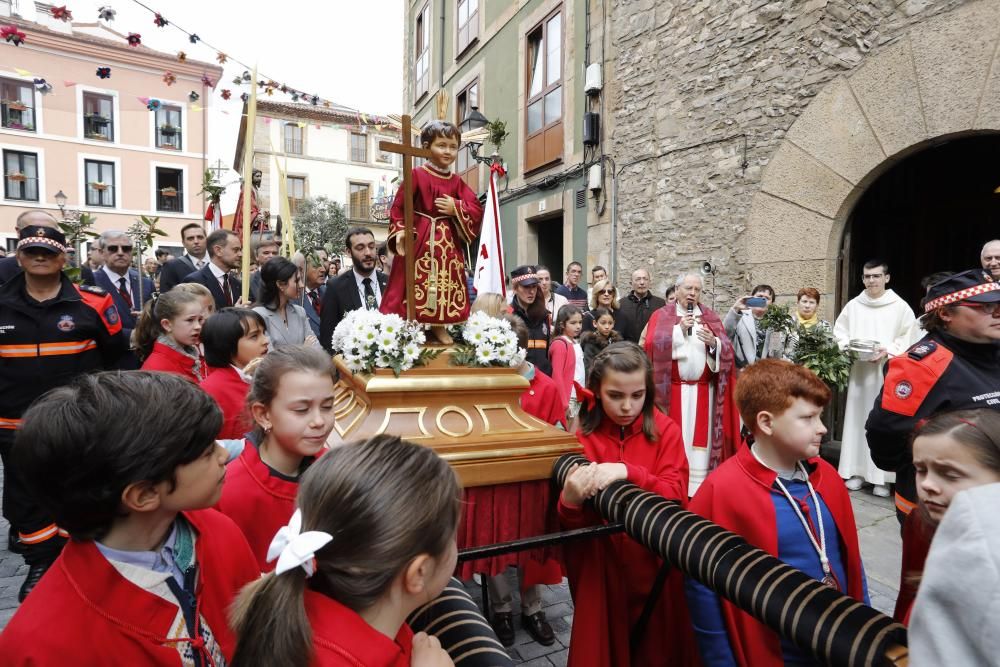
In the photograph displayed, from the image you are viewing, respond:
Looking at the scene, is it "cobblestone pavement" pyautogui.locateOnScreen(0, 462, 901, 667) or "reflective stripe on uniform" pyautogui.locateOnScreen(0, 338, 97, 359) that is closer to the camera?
"cobblestone pavement" pyautogui.locateOnScreen(0, 462, 901, 667)

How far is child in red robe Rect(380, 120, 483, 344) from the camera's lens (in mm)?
2748

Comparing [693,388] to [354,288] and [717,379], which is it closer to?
[717,379]

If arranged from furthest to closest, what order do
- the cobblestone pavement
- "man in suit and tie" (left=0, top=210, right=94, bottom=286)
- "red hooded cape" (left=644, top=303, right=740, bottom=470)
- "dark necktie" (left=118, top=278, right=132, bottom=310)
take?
"dark necktie" (left=118, top=278, right=132, bottom=310) < "red hooded cape" (left=644, top=303, right=740, bottom=470) < "man in suit and tie" (left=0, top=210, right=94, bottom=286) < the cobblestone pavement

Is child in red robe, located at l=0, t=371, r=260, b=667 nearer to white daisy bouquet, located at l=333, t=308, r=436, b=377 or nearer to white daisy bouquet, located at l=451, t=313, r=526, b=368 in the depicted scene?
white daisy bouquet, located at l=333, t=308, r=436, b=377

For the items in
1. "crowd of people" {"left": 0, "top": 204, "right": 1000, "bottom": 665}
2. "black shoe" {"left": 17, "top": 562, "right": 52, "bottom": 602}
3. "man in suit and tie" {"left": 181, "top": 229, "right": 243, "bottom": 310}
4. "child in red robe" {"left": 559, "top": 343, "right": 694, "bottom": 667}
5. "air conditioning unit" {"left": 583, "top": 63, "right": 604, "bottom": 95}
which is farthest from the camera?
"air conditioning unit" {"left": 583, "top": 63, "right": 604, "bottom": 95}

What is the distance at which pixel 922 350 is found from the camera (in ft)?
8.15

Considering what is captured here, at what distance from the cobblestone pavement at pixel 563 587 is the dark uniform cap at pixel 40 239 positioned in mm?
1884

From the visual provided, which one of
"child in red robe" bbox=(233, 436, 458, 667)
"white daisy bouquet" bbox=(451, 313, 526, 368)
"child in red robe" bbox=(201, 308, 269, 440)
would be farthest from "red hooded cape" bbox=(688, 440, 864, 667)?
"child in red robe" bbox=(201, 308, 269, 440)

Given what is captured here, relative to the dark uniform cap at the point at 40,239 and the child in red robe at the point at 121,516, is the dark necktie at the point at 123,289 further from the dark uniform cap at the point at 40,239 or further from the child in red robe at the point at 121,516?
the child in red robe at the point at 121,516

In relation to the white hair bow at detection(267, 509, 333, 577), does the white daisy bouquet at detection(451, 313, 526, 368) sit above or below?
above

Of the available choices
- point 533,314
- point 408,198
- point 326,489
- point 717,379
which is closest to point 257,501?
point 326,489

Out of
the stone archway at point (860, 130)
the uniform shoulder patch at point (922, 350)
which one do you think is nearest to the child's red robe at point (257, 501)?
the uniform shoulder patch at point (922, 350)

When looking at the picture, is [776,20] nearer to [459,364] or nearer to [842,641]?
[459,364]

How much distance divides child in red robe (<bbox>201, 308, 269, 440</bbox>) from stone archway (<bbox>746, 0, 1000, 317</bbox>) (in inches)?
219
